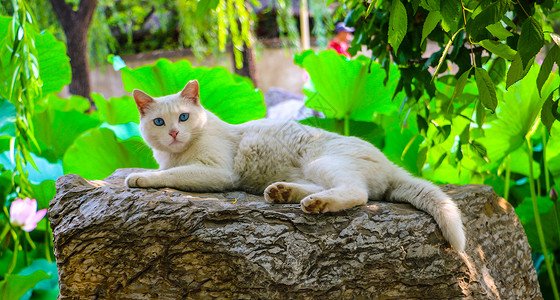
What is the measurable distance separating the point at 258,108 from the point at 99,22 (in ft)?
10.6

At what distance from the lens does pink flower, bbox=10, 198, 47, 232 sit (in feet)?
6.93

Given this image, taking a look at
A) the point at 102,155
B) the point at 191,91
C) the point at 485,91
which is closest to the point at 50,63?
the point at 102,155

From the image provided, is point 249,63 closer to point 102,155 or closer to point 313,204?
point 102,155

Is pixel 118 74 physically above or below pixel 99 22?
below

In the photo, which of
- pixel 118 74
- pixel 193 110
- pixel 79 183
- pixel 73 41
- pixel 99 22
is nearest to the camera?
pixel 79 183

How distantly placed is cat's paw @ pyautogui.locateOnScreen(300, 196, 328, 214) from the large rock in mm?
34

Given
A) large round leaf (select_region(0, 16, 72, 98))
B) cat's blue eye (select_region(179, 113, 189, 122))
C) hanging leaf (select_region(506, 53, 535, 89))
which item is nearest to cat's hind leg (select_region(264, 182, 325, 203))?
cat's blue eye (select_region(179, 113, 189, 122))

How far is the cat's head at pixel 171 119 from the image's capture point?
6.23ft

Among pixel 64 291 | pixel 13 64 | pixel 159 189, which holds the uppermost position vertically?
pixel 13 64

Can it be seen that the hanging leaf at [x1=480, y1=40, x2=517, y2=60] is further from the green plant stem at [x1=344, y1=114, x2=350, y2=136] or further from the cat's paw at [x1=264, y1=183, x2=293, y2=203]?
the green plant stem at [x1=344, y1=114, x2=350, y2=136]

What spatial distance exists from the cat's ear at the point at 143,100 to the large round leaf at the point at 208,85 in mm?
648

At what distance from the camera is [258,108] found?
2695 mm

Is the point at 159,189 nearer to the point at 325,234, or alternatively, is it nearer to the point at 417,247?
the point at 325,234

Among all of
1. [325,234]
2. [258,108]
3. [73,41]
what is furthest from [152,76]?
[73,41]
